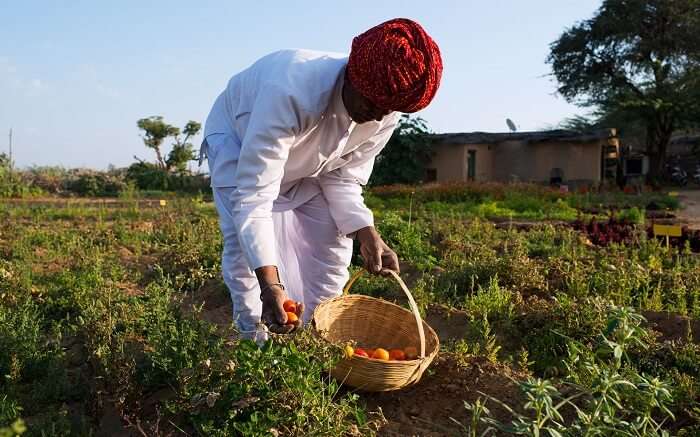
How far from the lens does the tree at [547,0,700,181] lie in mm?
19906

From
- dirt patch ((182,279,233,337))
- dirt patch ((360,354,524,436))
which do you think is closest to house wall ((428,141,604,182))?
dirt patch ((182,279,233,337))

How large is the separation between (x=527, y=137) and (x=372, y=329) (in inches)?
671

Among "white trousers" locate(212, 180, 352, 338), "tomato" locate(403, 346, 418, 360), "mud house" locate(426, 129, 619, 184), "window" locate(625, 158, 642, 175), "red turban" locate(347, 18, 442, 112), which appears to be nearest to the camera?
"red turban" locate(347, 18, 442, 112)

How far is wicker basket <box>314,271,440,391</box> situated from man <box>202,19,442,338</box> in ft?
0.64

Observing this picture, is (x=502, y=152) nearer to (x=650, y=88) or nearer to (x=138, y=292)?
(x=650, y=88)

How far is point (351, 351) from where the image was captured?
2264 mm

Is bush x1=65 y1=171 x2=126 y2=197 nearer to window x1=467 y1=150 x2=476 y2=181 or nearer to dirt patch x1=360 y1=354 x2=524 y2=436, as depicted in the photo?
window x1=467 y1=150 x2=476 y2=181

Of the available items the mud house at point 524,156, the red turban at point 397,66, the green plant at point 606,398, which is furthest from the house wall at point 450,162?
the green plant at point 606,398

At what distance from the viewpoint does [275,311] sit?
2123 millimetres

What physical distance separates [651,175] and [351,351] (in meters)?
→ 21.1

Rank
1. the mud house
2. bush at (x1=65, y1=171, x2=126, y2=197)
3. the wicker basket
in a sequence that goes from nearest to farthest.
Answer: the wicker basket
bush at (x1=65, y1=171, x2=126, y2=197)
the mud house

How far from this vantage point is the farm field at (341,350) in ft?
6.40

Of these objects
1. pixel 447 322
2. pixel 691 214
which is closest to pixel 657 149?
pixel 691 214

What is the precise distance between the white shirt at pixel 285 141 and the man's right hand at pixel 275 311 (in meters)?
0.11
